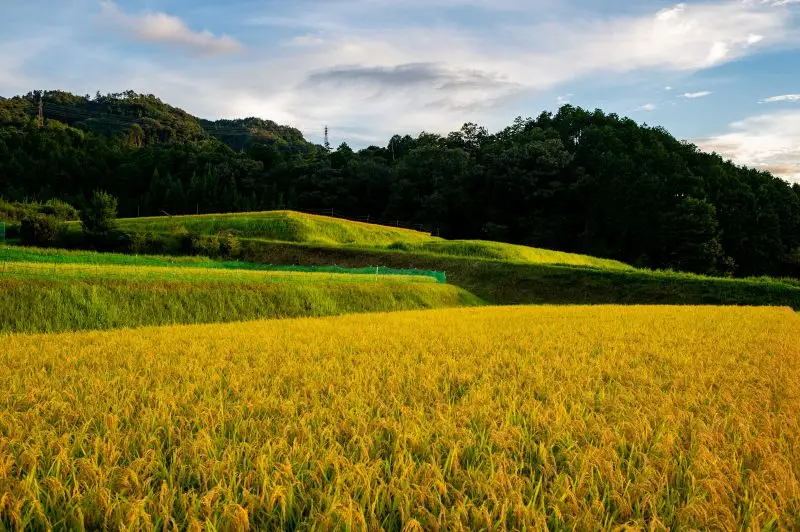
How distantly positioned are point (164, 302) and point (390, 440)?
12960 millimetres

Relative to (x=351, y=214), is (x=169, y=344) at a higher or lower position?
lower

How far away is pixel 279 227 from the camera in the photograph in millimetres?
48656

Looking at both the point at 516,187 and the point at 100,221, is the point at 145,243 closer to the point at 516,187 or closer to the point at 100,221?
the point at 100,221

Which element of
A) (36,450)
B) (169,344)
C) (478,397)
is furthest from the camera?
(169,344)

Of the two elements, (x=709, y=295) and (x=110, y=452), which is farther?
(x=709, y=295)

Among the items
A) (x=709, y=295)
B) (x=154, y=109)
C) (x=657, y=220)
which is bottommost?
(x=709, y=295)

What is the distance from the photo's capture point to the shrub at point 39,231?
33031 millimetres

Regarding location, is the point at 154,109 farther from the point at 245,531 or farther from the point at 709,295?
the point at 245,531

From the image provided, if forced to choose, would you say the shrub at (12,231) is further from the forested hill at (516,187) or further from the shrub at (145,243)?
the forested hill at (516,187)

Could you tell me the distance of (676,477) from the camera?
334cm

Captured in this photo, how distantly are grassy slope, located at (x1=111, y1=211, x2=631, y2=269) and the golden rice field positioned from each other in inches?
1373

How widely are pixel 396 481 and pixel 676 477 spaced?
5.92 ft

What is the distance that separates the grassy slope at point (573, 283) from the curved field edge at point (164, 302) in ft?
40.6

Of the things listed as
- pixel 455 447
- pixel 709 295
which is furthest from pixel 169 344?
pixel 709 295
